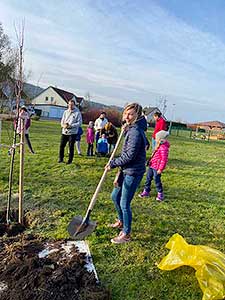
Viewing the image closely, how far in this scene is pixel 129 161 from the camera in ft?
11.7

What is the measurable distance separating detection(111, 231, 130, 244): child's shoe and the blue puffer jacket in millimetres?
862

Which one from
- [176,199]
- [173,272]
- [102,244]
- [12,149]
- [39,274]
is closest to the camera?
[39,274]

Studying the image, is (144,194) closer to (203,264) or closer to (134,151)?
(134,151)

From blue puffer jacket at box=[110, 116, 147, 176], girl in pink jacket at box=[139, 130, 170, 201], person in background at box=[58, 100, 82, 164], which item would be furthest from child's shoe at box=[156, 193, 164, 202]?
person in background at box=[58, 100, 82, 164]

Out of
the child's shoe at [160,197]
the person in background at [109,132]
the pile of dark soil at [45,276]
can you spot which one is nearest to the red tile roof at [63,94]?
the person in background at [109,132]

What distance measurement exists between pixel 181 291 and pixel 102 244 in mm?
1167

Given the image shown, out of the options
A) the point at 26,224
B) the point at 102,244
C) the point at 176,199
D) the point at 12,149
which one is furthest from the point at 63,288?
the point at 176,199

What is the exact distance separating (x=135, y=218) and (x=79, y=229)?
4.11 ft

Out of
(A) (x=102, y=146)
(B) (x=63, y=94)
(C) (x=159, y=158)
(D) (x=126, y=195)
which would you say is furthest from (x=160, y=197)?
(B) (x=63, y=94)

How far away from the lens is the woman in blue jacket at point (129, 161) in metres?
3.53

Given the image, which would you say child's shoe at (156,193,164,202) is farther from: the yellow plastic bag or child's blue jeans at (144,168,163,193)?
the yellow plastic bag

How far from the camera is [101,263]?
330 centimetres

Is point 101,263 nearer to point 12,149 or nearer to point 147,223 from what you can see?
point 147,223

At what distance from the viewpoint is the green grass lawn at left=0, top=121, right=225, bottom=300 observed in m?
3.04
